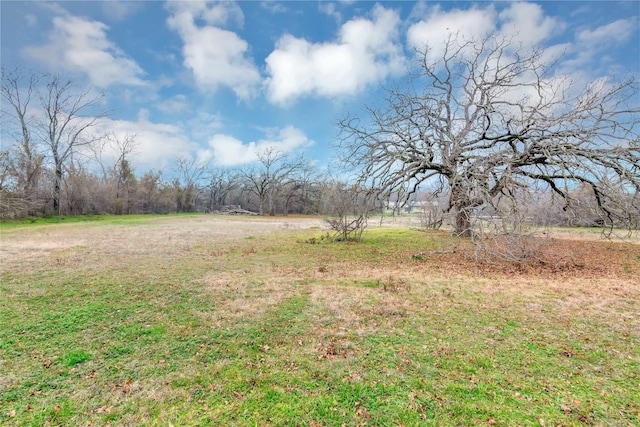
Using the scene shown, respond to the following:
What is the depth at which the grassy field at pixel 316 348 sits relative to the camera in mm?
2197

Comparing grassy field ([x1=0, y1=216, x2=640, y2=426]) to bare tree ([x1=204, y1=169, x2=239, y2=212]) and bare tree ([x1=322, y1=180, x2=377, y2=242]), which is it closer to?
bare tree ([x1=322, y1=180, x2=377, y2=242])

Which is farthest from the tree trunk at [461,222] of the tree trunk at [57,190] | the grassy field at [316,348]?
the tree trunk at [57,190]

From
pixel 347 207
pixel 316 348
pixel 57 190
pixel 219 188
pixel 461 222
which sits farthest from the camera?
pixel 219 188

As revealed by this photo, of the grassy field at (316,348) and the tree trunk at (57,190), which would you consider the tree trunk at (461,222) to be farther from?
the tree trunk at (57,190)

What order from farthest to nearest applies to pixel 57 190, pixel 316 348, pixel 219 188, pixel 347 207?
pixel 219 188
pixel 57 190
pixel 347 207
pixel 316 348

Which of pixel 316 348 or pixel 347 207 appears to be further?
pixel 347 207

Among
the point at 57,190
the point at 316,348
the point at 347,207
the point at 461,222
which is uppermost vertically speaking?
the point at 57,190

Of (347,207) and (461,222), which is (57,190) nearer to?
(347,207)

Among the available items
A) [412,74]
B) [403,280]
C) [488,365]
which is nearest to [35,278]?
[403,280]

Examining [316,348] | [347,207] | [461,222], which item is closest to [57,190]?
[347,207]

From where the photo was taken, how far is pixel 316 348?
10.3 feet

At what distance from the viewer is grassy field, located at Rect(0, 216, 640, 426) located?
2.20 m

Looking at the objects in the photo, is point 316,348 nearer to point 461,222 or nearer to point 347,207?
point 347,207

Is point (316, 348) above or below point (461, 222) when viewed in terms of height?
below
